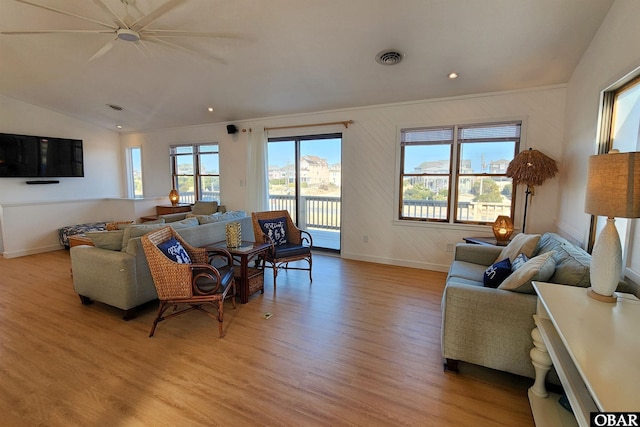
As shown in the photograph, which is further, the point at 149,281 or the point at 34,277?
the point at 34,277

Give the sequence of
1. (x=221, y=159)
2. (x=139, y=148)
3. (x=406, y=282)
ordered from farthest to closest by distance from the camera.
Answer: (x=139, y=148) → (x=221, y=159) → (x=406, y=282)

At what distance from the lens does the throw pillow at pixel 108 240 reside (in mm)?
3051

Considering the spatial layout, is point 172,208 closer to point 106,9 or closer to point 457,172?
point 106,9

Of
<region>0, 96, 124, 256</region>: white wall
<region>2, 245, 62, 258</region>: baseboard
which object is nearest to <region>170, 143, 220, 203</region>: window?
<region>0, 96, 124, 256</region>: white wall

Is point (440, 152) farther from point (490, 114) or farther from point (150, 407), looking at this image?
point (150, 407)

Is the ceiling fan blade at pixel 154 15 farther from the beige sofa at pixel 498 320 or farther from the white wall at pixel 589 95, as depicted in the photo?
the white wall at pixel 589 95

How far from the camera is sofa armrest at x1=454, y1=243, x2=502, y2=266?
3078 millimetres

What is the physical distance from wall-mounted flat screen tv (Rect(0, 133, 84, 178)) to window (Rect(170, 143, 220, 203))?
6.21 ft

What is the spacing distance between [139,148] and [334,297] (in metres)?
6.42

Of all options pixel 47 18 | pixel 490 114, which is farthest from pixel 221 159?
pixel 490 114

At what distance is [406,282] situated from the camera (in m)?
3.92

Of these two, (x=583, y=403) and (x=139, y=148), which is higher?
(x=139, y=148)

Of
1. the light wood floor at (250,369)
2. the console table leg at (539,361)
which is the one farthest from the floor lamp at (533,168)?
the console table leg at (539,361)

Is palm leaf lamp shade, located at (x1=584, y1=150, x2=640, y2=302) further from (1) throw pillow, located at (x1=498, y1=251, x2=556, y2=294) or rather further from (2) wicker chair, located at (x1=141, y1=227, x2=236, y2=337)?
(2) wicker chair, located at (x1=141, y1=227, x2=236, y2=337)
